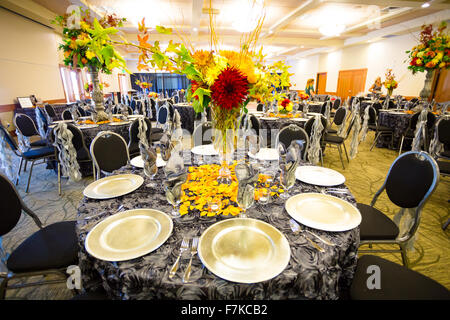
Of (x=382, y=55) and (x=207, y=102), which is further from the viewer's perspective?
(x=382, y=55)

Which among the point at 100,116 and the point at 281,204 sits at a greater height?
the point at 100,116

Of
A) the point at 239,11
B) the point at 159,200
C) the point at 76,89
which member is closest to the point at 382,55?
the point at 239,11

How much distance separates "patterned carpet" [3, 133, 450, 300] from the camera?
1651 mm

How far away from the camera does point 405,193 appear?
1.37 meters

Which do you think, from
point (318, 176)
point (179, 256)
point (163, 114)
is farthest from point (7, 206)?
point (163, 114)

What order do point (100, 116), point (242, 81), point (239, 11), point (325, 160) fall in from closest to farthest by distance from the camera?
point (242, 81), point (100, 116), point (325, 160), point (239, 11)

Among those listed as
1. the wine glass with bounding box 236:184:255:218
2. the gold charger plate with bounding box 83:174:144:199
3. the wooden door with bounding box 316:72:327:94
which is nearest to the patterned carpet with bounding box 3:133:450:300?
the gold charger plate with bounding box 83:174:144:199

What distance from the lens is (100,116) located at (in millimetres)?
3410

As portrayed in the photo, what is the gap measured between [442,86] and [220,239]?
406 inches

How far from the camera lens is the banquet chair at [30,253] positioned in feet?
3.68

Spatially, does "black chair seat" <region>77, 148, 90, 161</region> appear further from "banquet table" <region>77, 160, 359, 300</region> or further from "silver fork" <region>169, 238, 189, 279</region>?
"silver fork" <region>169, 238, 189, 279</region>

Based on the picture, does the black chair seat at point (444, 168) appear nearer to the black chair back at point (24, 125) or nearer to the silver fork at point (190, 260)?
the silver fork at point (190, 260)
